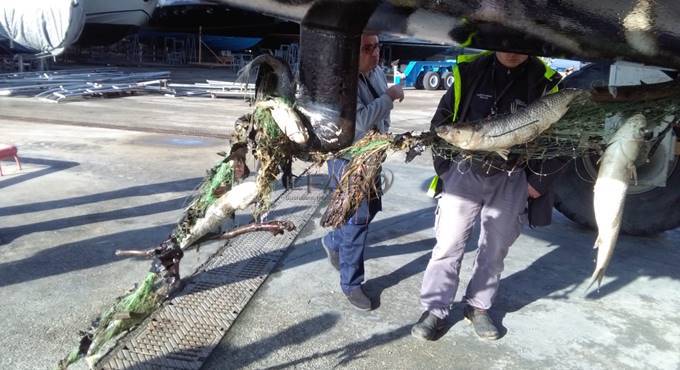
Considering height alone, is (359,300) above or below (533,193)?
below

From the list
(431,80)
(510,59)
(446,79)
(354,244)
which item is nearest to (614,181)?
(510,59)

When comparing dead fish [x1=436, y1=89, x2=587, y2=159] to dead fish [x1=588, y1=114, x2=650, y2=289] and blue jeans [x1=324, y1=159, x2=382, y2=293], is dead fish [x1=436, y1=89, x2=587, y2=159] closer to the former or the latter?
dead fish [x1=588, y1=114, x2=650, y2=289]

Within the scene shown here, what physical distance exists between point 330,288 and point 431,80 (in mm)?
16594

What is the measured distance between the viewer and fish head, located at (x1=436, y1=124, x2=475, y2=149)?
156 cm

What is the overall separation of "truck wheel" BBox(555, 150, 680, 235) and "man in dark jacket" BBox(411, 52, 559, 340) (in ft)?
5.84

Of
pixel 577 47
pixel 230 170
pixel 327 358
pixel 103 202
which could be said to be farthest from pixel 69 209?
pixel 577 47

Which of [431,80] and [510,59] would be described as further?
[431,80]

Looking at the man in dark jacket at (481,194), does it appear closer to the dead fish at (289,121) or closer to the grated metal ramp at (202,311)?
the grated metal ramp at (202,311)

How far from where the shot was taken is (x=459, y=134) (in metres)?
1.57

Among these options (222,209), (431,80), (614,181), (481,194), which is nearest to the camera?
(614,181)

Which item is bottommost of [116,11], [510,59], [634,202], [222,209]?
[634,202]

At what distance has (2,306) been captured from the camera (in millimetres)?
3441

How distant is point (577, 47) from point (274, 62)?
805mm

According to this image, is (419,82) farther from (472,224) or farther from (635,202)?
(472,224)
